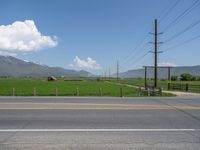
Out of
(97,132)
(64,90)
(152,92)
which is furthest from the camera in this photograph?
(64,90)

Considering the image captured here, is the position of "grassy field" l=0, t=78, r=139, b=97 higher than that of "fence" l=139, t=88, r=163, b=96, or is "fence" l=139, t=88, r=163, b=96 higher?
"fence" l=139, t=88, r=163, b=96

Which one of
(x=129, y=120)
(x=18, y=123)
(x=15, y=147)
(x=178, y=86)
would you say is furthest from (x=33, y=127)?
(x=178, y=86)

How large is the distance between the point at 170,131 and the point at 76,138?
2.97m

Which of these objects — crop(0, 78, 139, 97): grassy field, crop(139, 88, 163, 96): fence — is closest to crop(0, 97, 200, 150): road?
crop(0, 78, 139, 97): grassy field

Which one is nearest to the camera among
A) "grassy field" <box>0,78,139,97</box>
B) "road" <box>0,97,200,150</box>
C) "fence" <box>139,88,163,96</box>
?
"road" <box>0,97,200,150</box>

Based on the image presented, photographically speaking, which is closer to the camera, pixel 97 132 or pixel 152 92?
pixel 97 132

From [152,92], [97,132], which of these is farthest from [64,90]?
[97,132]

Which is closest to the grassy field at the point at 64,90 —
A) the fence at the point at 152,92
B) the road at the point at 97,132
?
the fence at the point at 152,92

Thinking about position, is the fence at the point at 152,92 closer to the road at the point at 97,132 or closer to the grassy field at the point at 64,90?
the grassy field at the point at 64,90

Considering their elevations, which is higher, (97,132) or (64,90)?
(97,132)

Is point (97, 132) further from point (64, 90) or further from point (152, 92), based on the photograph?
point (64, 90)

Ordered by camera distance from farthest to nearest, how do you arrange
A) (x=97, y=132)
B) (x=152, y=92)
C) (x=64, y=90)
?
(x=64, y=90), (x=152, y=92), (x=97, y=132)

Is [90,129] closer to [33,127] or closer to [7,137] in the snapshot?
[33,127]

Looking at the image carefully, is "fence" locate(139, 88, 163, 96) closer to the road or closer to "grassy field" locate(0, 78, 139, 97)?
"grassy field" locate(0, 78, 139, 97)
